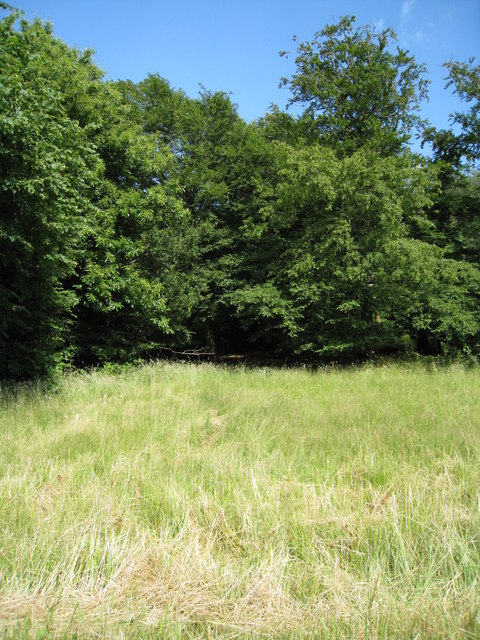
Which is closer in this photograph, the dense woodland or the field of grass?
the field of grass

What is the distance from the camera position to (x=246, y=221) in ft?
55.8

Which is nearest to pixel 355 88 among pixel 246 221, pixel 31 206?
pixel 246 221

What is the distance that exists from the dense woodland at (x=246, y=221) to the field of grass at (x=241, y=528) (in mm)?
5058

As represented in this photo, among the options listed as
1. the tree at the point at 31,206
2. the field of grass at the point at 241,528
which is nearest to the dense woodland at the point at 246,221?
the tree at the point at 31,206

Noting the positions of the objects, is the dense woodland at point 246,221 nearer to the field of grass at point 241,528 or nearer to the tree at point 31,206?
the tree at point 31,206

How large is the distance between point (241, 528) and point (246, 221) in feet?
50.5

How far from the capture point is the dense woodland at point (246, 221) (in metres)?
9.43

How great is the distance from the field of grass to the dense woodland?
16.6 ft

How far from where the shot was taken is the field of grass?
79.2 inches

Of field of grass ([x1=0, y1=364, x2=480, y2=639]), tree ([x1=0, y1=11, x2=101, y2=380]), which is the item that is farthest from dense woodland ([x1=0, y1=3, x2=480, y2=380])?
field of grass ([x1=0, y1=364, x2=480, y2=639])

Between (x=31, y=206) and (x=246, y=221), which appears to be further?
(x=246, y=221)

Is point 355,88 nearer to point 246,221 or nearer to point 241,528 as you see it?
point 246,221

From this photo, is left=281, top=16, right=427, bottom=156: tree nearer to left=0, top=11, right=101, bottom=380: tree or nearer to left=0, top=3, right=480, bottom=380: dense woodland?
left=0, top=3, right=480, bottom=380: dense woodland

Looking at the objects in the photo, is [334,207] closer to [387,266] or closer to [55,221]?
[387,266]
